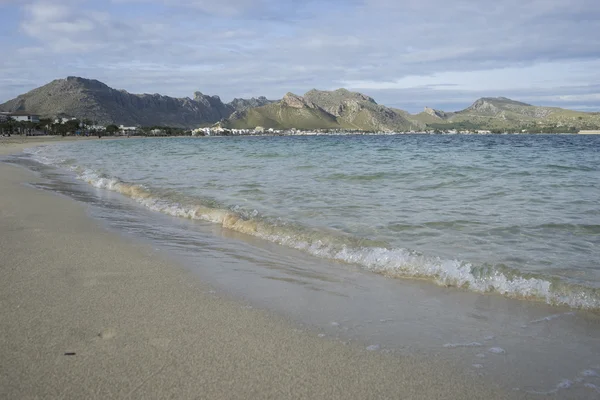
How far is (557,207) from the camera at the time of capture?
8.91 metres

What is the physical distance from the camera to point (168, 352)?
2.90 metres

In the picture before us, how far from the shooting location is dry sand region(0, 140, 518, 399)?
8.27 ft

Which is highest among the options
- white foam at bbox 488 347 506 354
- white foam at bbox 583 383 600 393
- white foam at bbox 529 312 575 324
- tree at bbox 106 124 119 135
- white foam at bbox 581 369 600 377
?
tree at bbox 106 124 119 135

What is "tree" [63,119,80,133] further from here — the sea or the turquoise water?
the sea

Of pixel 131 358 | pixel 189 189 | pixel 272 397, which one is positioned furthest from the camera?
pixel 189 189

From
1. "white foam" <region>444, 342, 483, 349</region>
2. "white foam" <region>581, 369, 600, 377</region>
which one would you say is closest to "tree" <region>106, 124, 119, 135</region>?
"white foam" <region>444, 342, 483, 349</region>

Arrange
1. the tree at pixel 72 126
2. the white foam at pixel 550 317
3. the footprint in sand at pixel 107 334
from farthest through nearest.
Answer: the tree at pixel 72 126 → the white foam at pixel 550 317 → the footprint in sand at pixel 107 334

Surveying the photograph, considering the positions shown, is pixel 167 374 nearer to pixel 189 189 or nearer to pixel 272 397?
pixel 272 397

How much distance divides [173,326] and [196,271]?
65.4 inches

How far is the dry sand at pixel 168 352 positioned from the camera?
2.52m

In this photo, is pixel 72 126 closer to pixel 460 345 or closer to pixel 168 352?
pixel 168 352

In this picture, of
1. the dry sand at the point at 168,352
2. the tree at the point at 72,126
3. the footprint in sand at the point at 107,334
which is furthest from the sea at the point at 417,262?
the tree at the point at 72,126

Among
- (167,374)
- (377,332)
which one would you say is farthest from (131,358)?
(377,332)

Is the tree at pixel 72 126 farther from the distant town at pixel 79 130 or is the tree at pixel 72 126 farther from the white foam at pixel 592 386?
the white foam at pixel 592 386
